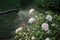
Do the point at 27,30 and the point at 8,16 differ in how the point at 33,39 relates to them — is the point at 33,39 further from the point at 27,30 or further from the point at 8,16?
the point at 8,16

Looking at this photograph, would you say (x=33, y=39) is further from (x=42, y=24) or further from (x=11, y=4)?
(x=11, y=4)

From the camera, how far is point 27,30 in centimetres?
416

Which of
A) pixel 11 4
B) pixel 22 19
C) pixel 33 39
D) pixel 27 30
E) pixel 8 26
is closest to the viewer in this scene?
pixel 33 39

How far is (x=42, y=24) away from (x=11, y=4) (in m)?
→ 4.47

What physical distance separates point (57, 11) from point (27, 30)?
2.00 metres

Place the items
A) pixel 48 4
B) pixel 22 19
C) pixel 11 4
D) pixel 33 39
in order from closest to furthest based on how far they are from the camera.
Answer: pixel 33 39 < pixel 22 19 < pixel 48 4 < pixel 11 4

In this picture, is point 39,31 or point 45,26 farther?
point 39,31

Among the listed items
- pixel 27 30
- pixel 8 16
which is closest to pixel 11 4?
pixel 8 16

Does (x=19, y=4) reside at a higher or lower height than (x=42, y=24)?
higher

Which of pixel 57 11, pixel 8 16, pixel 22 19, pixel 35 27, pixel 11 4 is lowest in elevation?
pixel 35 27

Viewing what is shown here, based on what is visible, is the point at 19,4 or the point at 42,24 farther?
the point at 19,4

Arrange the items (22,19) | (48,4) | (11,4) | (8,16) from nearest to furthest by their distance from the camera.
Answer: (22,19) → (48,4) → (8,16) → (11,4)

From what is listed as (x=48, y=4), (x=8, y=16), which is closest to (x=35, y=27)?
(x=48, y=4)

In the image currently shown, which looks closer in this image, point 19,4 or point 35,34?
point 35,34
